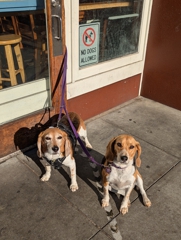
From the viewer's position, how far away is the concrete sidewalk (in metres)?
3.05

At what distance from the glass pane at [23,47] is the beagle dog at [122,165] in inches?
80.9

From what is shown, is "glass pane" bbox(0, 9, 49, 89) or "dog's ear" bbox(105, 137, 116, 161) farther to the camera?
"glass pane" bbox(0, 9, 49, 89)

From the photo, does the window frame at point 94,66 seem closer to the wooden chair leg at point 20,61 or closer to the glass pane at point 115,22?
the glass pane at point 115,22

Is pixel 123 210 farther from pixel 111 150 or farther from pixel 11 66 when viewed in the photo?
pixel 11 66

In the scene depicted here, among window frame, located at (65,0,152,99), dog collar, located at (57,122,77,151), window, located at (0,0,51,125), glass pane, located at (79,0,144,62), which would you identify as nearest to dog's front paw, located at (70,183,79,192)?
dog collar, located at (57,122,77,151)

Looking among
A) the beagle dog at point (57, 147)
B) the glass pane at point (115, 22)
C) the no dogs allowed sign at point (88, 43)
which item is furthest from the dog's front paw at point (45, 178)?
the glass pane at point (115, 22)

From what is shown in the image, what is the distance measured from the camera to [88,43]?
15.8 ft

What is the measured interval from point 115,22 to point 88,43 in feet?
3.12

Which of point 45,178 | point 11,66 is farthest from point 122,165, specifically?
point 11,66

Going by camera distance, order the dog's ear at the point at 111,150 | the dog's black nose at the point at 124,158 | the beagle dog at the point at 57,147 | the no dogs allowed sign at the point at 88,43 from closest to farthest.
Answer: the dog's black nose at the point at 124,158 → the dog's ear at the point at 111,150 → the beagle dog at the point at 57,147 → the no dogs allowed sign at the point at 88,43

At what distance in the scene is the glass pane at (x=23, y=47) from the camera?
385 centimetres

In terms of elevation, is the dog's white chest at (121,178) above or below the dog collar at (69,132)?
below

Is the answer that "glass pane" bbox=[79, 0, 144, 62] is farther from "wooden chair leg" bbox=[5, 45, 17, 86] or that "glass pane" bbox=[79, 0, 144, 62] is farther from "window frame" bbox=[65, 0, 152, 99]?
"wooden chair leg" bbox=[5, 45, 17, 86]

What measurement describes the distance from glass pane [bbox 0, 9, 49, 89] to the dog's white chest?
2199 millimetres
